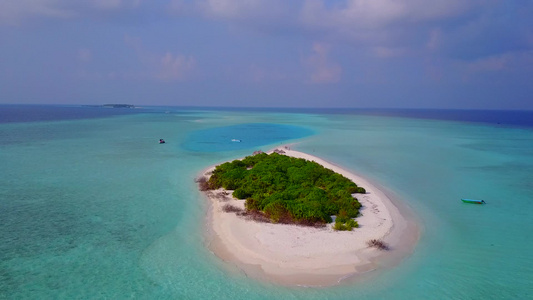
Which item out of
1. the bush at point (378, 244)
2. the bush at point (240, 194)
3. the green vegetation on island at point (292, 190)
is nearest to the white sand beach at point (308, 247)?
the bush at point (378, 244)

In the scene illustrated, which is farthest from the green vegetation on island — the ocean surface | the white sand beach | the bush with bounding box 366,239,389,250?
the ocean surface

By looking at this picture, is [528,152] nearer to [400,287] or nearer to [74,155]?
[400,287]

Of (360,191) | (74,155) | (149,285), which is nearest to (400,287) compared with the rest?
(149,285)

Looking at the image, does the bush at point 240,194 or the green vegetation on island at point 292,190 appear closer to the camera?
the green vegetation on island at point 292,190

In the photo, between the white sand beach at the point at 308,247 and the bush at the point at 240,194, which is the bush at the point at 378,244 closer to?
the white sand beach at the point at 308,247

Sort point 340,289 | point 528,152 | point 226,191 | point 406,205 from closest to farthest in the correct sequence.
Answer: point 340,289, point 406,205, point 226,191, point 528,152

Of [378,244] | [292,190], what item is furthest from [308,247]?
[292,190]
